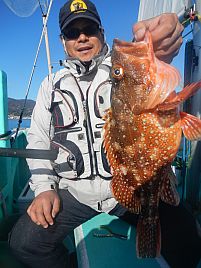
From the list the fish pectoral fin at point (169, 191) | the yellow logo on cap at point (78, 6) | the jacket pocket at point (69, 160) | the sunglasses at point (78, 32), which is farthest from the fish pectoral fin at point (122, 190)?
the yellow logo on cap at point (78, 6)

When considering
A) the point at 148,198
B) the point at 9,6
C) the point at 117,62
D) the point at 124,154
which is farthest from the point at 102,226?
the point at 9,6

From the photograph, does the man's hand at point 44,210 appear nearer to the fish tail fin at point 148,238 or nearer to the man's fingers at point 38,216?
the man's fingers at point 38,216

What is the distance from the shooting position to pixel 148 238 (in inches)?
80.0

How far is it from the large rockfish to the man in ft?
2.75

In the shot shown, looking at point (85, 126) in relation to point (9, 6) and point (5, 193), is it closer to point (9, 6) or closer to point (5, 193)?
point (5, 193)

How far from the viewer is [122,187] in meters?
1.96

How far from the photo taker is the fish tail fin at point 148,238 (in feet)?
6.58

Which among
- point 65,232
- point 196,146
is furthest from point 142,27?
point 65,232

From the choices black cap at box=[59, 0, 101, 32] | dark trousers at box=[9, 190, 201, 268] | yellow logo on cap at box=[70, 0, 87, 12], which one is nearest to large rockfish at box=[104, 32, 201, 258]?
dark trousers at box=[9, 190, 201, 268]

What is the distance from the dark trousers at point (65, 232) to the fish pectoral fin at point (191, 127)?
1252 millimetres

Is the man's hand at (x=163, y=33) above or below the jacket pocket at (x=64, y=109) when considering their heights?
above

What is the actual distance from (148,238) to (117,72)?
1268 mm

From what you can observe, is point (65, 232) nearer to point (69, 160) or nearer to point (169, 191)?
point (69, 160)

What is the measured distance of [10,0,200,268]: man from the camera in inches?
106
